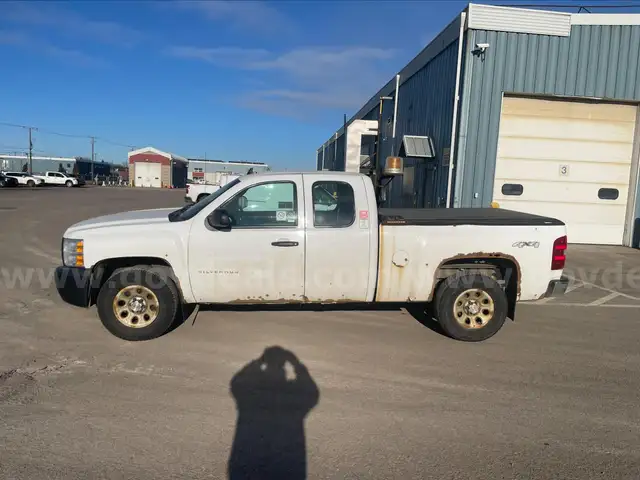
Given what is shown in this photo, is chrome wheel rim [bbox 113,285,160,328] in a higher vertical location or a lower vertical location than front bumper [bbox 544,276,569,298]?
lower

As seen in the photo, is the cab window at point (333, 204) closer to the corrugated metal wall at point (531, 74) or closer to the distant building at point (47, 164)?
the corrugated metal wall at point (531, 74)

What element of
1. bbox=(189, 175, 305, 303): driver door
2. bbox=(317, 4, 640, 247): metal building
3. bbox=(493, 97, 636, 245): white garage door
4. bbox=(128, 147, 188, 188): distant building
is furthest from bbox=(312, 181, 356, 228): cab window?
bbox=(128, 147, 188, 188): distant building

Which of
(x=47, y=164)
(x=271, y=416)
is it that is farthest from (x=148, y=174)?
(x=271, y=416)

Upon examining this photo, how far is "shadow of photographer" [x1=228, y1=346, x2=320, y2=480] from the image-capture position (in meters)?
3.08

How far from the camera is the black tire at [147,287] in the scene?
519 cm

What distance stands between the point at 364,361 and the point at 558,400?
A: 5.63 ft

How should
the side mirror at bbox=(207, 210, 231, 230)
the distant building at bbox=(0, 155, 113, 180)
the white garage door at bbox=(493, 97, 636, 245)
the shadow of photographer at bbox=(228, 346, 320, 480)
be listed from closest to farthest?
the shadow of photographer at bbox=(228, 346, 320, 480) < the side mirror at bbox=(207, 210, 231, 230) < the white garage door at bbox=(493, 97, 636, 245) < the distant building at bbox=(0, 155, 113, 180)

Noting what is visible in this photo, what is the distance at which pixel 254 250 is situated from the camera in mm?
5195

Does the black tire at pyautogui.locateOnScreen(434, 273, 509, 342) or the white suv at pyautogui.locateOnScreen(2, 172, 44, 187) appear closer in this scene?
the black tire at pyautogui.locateOnScreen(434, 273, 509, 342)

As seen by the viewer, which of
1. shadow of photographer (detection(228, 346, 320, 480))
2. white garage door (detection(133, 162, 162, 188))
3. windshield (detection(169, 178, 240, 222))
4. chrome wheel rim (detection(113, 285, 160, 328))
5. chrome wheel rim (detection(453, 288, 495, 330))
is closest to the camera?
shadow of photographer (detection(228, 346, 320, 480))

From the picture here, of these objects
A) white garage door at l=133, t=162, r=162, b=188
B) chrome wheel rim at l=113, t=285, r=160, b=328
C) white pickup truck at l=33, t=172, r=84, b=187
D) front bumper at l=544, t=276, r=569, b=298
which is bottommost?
chrome wheel rim at l=113, t=285, r=160, b=328

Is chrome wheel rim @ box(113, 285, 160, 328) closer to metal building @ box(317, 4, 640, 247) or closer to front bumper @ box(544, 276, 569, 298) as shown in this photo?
Result: front bumper @ box(544, 276, 569, 298)

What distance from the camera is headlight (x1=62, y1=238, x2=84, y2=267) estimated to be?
517cm

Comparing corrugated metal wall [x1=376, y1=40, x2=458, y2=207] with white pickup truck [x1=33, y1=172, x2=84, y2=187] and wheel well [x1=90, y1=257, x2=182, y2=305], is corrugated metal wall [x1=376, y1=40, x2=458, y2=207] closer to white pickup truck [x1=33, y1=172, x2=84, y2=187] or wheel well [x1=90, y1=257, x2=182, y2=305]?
wheel well [x1=90, y1=257, x2=182, y2=305]
